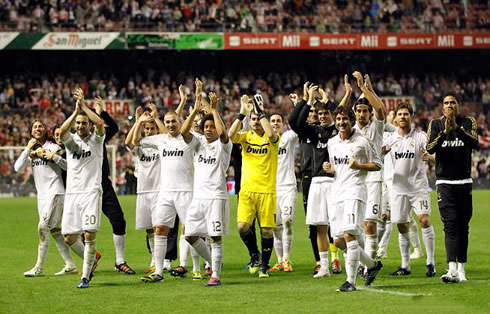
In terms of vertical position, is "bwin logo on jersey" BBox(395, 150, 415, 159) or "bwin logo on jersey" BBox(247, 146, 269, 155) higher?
"bwin logo on jersey" BBox(247, 146, 269, 155)

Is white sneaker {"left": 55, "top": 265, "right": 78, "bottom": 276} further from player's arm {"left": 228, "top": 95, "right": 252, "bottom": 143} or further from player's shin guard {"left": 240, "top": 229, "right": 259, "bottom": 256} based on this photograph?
player's arm {"left": 228, "top": 95, "right": 252, "bottom": 143}

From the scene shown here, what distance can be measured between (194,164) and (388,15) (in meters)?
34.0

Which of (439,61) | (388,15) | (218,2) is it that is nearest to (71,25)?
(218,2)

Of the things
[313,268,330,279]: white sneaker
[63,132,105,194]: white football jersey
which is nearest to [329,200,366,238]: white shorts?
[313,268,330,279]: white sneaker

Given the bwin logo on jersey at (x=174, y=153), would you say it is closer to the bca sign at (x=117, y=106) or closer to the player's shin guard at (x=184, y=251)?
the player's shin guard at (x=184, y=251)

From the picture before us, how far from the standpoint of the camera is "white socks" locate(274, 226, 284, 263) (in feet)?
46.5

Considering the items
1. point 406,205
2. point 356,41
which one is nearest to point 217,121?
point 406,205

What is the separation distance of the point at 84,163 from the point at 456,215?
16.3 feet

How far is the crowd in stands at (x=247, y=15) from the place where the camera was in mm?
41250

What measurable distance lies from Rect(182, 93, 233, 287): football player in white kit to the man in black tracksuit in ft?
9.11

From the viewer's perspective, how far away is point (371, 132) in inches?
473

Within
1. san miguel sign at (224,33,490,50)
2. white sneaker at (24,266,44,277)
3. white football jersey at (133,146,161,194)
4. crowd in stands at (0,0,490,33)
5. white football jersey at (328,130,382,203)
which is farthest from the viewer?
san miguel sign at (224,33,490,50)

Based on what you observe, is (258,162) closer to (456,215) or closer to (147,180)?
(147,180)

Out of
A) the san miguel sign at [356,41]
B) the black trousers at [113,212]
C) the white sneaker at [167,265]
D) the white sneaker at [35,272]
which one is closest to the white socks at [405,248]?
the white sneaker at [167,265]
